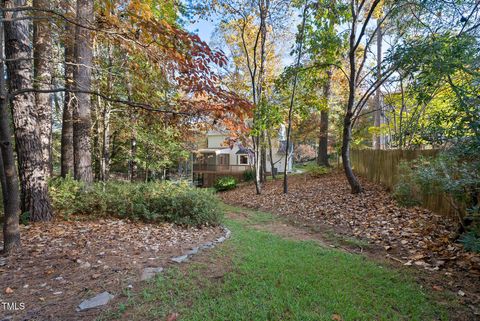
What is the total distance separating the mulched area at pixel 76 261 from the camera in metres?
2.14

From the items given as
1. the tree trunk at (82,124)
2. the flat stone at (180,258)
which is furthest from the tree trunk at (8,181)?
the tree trunk at (82,124)

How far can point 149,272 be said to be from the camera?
2.70 metres

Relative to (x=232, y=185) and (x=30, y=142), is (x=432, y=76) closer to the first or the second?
(x=30, y=142)

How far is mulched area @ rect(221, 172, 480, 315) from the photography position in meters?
3.04

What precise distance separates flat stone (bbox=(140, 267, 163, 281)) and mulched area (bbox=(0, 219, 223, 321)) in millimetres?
55

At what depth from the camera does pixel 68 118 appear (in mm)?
7363

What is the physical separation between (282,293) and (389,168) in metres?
6.28

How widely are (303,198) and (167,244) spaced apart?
5.97m

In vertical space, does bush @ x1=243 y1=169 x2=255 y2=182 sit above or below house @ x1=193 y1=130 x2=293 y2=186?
below

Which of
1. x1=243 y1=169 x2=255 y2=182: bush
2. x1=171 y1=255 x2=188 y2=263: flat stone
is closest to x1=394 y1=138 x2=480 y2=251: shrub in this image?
x1=171 y1=255 x2=188 y2=263: flat stone

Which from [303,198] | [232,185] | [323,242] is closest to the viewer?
[323,242]

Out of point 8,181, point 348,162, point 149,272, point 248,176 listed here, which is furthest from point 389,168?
point 248,176

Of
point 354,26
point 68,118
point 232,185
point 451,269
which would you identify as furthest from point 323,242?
point 232,185

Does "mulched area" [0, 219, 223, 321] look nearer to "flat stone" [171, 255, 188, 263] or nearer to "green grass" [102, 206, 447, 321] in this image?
"flat stone" [171, 255, 188, 263]
